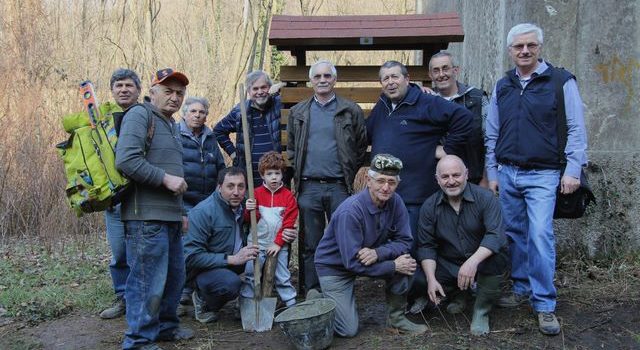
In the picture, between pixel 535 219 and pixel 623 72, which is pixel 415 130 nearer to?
pixel 535 219

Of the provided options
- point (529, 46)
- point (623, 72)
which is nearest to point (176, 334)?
point (529, 46)

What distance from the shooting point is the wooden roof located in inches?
209

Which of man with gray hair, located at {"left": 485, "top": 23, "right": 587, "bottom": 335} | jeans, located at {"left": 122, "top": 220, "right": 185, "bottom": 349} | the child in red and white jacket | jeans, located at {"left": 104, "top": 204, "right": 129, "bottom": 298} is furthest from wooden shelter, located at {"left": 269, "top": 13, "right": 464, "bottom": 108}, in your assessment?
jeans, located at {"left": 122, "top": 220, "right": 185, "bottom": 349}

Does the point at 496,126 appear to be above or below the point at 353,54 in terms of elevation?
below

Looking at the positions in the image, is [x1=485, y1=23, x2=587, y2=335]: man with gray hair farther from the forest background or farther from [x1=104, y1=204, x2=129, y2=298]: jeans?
the forest background

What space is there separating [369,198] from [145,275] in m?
1.67

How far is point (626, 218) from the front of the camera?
5.74 metres

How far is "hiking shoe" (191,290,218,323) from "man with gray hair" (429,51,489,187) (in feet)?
8.05

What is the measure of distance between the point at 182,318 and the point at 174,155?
1697mm

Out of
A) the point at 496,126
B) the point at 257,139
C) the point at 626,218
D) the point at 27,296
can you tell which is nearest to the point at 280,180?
the point at 257,139

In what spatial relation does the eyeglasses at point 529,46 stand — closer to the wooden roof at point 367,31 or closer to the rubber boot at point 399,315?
the wooden roof at point 367,31

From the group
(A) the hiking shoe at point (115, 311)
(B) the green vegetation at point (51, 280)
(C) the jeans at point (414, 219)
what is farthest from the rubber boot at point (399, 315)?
(B) the green vegetation at point (51, 280)

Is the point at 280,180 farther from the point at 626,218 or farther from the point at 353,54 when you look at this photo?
the point at 353,54

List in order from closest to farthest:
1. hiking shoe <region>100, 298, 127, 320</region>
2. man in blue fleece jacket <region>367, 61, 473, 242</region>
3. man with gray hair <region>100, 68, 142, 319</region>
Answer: man with gray hair <region>100, 68, 142, 319</region>, man in blue fleece jacket <region>367, 61, 473, 242</region>, hiking shoe <region>100, 298, 127, 320</region>
